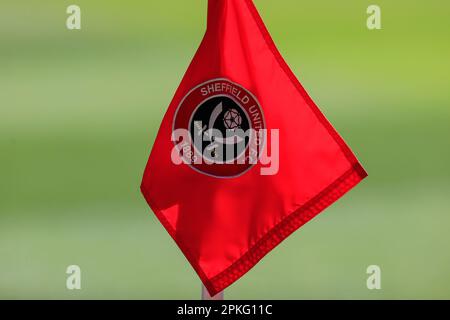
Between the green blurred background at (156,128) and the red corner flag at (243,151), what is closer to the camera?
the red corner flag at (243,151)

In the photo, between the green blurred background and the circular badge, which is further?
the green blurred background

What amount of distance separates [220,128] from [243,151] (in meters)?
0.08

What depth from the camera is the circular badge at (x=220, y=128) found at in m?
1.66

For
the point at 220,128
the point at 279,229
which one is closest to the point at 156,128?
the point at 220,128

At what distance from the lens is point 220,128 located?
1686mm

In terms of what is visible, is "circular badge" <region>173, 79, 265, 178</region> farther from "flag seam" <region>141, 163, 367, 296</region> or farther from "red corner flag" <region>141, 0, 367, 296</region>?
"flag seam" <region>141, 163, 367, 296</region>

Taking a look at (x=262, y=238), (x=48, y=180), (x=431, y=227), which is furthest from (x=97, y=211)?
(x=431, y=227)

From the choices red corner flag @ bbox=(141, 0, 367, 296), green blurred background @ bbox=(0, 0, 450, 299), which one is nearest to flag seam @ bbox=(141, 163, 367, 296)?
red corner flag @ bbox=(141, 0, 367, 296)

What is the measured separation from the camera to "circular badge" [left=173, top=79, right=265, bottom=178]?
5.45ft

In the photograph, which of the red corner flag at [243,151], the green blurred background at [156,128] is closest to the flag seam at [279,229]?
the red corner flag at [243,151]

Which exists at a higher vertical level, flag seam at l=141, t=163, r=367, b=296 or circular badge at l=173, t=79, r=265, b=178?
circular badge at l=173, t=79, r=265, b=178

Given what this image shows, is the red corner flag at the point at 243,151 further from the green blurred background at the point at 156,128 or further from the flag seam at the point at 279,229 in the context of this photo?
the green blurred background at the point at 156,128

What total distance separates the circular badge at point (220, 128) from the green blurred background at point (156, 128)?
1.20ft

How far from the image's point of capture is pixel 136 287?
208cm
